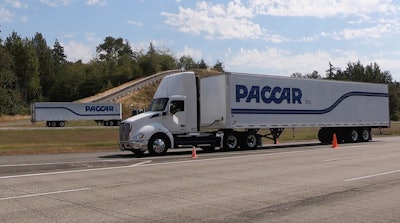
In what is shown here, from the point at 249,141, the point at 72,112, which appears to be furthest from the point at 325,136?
the point at 72,112

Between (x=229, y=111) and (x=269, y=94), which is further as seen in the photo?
(x=269, y=94)

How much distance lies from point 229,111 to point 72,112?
161ft

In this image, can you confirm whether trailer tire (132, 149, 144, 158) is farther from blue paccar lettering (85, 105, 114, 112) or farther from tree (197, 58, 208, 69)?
tree (197, 58, 208, 69)

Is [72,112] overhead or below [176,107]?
overhead

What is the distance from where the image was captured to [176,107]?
24703 millimetres

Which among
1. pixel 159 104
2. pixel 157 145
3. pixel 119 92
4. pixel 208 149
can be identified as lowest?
pixel 208 149

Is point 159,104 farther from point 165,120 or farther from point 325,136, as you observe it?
point 325,136

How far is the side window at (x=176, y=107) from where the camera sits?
24531 millimetres

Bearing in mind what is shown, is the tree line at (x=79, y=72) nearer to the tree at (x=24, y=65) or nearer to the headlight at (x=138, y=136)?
the tree at (x=24, y=65)

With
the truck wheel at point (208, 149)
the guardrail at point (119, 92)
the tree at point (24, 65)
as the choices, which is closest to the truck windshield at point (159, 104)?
the truck wheel at point (208, 149)

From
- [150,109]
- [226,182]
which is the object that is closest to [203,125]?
[150,109]

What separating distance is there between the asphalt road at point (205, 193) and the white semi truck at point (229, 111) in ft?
22.7

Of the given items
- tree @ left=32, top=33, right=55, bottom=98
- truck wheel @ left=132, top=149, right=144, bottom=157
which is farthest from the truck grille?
tree @ left=32, top=33, right=55, bottom=98

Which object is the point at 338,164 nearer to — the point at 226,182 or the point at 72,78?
the point at 226,182
